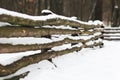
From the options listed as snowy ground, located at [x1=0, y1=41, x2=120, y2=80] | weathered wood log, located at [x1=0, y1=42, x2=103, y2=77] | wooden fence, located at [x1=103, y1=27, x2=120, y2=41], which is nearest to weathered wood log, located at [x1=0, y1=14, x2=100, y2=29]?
weathered wood log, located at [x1=0, y1=42, x2=103, y2=77]

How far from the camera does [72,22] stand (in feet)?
26.5

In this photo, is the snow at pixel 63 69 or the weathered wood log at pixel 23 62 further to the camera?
the snow at pixel 63 69

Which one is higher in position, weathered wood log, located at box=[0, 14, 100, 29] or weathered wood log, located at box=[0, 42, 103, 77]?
weathered wood log, located at box=[0, 14, 100, 29]

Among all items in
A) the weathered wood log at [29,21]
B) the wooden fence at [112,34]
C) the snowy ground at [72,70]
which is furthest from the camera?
the wooden fence at [112,34]

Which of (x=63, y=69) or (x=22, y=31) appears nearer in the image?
(x=22, y=31)

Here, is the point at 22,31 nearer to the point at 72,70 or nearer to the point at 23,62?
the point at 23,62

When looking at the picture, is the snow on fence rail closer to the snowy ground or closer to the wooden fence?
the snowy ground

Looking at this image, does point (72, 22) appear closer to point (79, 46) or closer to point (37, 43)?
point (79, 46)

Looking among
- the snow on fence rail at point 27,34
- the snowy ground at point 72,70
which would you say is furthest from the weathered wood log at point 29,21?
the snowy ground at point 72,70

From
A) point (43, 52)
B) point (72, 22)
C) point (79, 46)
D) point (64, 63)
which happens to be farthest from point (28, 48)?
point (79, 46)

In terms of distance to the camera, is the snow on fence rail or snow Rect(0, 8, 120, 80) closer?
the snow on fence rail

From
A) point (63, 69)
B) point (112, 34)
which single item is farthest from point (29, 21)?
point (112, 34)

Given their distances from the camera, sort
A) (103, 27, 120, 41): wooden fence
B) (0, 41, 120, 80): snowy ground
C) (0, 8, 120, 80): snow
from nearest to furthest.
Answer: (0, 8, 120, 80): snow, (0, 41, 120, 80): snowy ground, (103, 27, 120, 41): wooden fence

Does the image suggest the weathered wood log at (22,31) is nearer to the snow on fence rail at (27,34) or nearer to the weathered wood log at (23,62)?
the snow on fence rail at (27,34)
